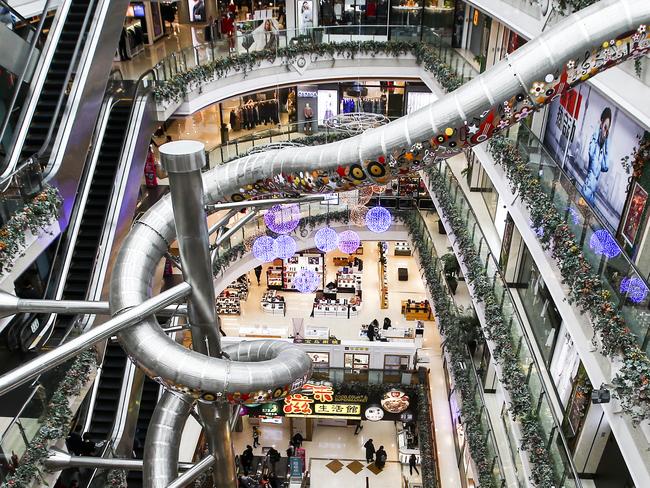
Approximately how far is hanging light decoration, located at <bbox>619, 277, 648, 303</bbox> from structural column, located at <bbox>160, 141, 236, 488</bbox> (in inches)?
201

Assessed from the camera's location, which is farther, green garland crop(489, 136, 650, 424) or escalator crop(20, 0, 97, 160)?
escalator crop(20, 0, 97, 160)

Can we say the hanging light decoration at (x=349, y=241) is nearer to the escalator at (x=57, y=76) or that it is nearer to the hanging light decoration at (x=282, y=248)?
the hanging light decoration at (x=282, y=248)

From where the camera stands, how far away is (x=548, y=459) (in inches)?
368

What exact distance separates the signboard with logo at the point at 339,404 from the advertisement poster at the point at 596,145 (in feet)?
31.3

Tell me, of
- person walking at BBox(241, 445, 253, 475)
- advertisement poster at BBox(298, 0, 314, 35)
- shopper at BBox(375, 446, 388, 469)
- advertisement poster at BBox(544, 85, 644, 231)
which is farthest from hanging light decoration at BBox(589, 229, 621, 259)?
advertisement poster at BBox(298, 0, 314, 35)

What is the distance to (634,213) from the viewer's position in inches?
382

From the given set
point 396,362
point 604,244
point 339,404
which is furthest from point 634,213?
point 339,404

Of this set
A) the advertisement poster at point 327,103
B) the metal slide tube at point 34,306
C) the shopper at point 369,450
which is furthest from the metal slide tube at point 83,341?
the advertisement poster at point 327,103

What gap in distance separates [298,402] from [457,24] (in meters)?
14.8

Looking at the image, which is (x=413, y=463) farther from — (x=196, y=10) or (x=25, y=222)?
(x=196, y=10)

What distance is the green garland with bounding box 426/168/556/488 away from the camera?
31.1 ft

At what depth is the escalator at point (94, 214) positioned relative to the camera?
1177cm

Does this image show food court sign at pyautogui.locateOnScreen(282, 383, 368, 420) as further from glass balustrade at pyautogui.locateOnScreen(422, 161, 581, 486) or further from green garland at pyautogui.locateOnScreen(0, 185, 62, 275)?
green garland at pyautogui.locateOnScreen(0, 185, 62, 275)

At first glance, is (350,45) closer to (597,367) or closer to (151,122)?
(151,122)
